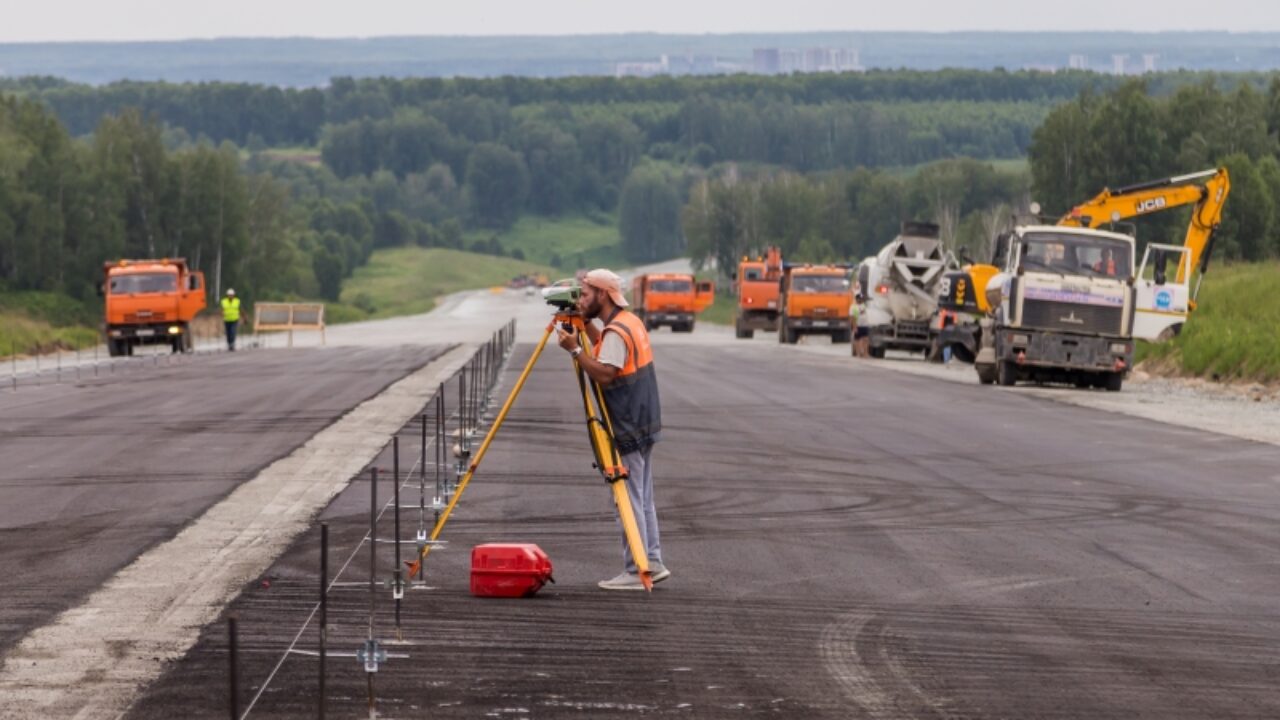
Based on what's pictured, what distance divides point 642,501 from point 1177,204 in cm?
3081

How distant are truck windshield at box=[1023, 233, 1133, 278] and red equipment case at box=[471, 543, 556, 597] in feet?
82.1

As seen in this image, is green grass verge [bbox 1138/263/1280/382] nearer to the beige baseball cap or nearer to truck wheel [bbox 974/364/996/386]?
truck wheel [bbox 974/364/996/386]

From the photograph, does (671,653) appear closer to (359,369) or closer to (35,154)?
(359,369)

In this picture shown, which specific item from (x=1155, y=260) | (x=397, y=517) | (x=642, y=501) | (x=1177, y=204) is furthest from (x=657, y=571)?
(x=1177, y=204)

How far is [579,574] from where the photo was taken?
44.9ft

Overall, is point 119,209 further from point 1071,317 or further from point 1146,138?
point 1071,317

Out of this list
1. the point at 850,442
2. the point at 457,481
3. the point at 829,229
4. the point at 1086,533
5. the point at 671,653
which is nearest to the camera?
the point at 671,653

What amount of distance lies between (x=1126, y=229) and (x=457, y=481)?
24.5m

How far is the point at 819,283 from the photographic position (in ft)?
214

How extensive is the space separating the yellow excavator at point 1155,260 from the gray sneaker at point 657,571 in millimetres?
23865

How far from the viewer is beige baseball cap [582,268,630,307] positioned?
12.8 m

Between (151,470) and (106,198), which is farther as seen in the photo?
(106,198)

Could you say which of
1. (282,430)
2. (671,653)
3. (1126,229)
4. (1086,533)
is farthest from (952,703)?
(1126,229)

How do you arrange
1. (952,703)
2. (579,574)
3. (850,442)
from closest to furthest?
(952,703)
(579,574)
(850,442)
